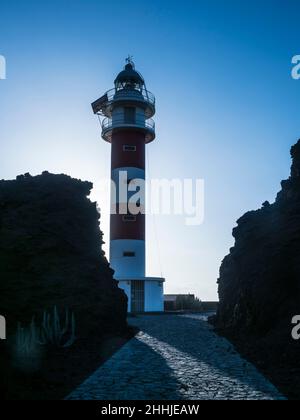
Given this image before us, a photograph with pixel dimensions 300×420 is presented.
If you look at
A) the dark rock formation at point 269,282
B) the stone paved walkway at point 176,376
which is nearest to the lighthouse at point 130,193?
the dark rock formation at point 269,282

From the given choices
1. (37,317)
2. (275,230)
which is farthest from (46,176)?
(275,230)

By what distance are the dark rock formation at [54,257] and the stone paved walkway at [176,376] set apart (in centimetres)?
214

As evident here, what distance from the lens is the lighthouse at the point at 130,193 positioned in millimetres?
31656

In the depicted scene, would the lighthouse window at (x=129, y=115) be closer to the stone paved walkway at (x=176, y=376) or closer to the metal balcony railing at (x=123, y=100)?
the metal balcony railing at (x=123, y=100)

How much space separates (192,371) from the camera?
981 cm

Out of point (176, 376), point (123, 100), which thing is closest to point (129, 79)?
point (123, 100)

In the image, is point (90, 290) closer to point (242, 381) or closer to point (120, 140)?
point (242, 381)

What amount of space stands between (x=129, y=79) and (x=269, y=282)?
24870mm

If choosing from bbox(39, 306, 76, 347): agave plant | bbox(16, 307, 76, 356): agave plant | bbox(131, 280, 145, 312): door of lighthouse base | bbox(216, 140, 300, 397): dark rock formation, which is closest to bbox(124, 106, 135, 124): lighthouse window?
bbox(131, 280, 145, 312): door of lighthouse base

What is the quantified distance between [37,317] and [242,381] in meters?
6.75

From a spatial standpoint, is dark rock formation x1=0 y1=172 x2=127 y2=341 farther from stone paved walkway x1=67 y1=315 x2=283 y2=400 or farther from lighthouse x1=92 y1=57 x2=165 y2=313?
lighthouse x1=92 y1=57 x2=165 y2=313

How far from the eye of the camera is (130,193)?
32094mm

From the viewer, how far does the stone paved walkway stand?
7621mm

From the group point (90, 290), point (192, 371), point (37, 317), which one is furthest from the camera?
point (90, 290)
